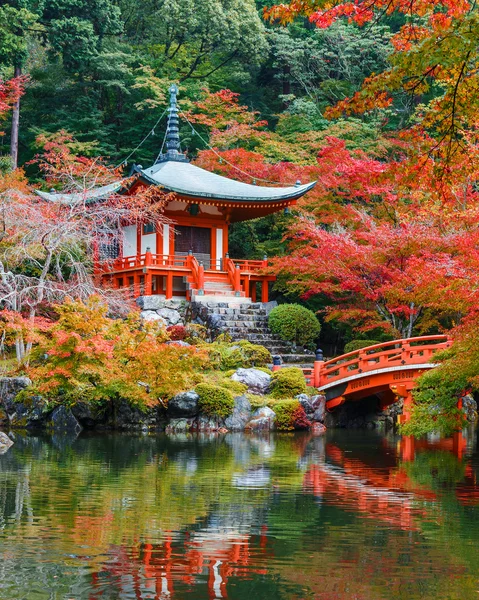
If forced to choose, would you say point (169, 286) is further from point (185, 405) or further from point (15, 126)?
point (15, 126)

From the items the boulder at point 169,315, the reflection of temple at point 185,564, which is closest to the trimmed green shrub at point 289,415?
the boulder at point 169,315

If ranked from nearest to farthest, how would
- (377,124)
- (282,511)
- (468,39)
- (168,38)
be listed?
(468,39), (282,511), (377,124), (168,38)

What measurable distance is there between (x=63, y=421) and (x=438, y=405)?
816 centimetres

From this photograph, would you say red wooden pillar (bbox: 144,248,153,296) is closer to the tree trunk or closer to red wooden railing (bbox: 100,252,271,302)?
red wooden railing (bbox: 100,252,271,302)

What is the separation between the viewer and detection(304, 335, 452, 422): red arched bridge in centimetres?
1944

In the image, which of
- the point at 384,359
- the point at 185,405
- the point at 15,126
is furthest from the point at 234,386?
the point at 15,126

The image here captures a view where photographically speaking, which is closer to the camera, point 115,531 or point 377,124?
point 115,531

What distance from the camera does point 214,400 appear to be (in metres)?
19.7

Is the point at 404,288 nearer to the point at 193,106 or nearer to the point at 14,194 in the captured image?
the point at 14,194

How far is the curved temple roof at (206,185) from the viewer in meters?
25.6

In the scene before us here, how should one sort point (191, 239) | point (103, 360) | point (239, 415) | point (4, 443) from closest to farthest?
point (4, 443) → point (103, 360) → point (239, 415) → point (191, 239)

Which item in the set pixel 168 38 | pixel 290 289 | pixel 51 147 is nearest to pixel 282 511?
pixel 290 289

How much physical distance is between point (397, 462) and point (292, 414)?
5.66m

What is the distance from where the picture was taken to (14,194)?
71.4ft
